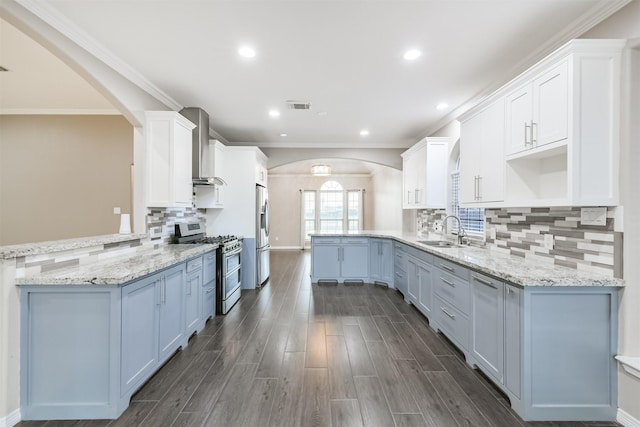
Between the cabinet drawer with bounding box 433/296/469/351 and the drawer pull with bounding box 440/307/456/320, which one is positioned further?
the drawer pull with bounding box 440/307/456/320

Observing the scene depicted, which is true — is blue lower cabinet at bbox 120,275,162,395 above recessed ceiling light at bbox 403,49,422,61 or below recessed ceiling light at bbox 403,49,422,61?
below

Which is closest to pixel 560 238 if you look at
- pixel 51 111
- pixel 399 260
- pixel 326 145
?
pixel 399 260

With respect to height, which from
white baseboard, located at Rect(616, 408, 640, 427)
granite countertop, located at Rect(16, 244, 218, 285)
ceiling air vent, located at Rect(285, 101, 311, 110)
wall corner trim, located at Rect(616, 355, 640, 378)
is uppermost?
ceiling air vent, located at Rect(285, 101, 311, 110)

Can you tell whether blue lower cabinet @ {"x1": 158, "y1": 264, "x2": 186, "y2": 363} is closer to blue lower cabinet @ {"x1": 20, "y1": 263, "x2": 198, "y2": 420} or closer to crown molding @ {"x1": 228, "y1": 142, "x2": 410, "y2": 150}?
blue lower cabinet @ {"x1": 20, "y1": 263, "x2": 198, "y2": 420}

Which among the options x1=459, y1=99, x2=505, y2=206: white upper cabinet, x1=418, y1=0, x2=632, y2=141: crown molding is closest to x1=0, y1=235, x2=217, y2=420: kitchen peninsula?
x1=459, y1=99, x2=505, y2=206: white upper cabinet

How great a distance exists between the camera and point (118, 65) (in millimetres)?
2645

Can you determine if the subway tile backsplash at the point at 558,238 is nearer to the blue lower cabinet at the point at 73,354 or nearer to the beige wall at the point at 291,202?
the blue lower cabinet at the point at 73,354

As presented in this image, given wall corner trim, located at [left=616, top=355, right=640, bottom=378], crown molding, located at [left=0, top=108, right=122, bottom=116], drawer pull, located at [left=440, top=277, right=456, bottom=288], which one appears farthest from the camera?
crown molding, located at [left=0, top=108, right=122, bottom=116]

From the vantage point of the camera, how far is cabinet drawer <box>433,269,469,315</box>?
2422 millimetres

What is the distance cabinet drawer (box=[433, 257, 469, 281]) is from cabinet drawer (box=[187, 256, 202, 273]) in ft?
8.72

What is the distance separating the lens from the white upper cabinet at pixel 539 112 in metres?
1.82

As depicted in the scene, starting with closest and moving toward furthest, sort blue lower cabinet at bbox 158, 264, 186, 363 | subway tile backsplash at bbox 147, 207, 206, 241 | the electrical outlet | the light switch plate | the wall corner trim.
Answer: the wall corner trim, the light switch plate, the electrical outlet, blue lower cabinet at bbox 158, 264, 186, 363, subway tile backsplash at bbox 147, 207, 206, 241

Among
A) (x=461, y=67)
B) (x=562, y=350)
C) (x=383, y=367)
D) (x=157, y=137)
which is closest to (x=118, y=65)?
(x=157, y=137)

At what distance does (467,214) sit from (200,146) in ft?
12.6
